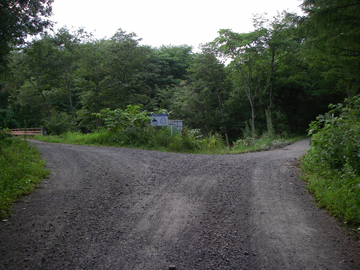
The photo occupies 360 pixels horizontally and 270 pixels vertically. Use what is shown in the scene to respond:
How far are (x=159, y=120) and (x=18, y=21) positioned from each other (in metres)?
6.41

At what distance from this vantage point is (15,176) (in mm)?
5461

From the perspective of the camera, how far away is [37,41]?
32.7 ft

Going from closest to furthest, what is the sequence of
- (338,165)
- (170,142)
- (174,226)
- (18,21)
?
(174,226) → (338,165) → (18,21) → (170,142)

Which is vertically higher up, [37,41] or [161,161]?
[37,41]

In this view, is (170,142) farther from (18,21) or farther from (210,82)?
(210,82)

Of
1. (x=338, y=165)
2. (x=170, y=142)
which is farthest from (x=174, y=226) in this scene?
(x=170, y=142)

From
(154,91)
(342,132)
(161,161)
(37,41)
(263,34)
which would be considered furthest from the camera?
(154,91)

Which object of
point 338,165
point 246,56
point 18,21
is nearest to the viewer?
point 338,165

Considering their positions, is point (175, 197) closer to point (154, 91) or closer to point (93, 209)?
point (93, 209)

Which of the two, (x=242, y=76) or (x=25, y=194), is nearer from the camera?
(x=25, y=194)

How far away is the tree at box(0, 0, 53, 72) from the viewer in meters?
7.49

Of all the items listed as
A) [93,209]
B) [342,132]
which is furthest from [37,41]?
[342,132]

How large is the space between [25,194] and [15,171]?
970mm

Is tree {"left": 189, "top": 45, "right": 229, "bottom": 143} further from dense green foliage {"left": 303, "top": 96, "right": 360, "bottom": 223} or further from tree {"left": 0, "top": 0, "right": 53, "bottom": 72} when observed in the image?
dense green foliage {"left": 303, "top": 96, "right": 360, "bottom": 223}
